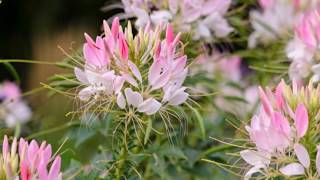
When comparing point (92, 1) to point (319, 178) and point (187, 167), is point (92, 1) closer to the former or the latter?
point (187, 167)

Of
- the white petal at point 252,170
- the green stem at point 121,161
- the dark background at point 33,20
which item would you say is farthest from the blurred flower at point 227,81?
the dark background at point 33,20

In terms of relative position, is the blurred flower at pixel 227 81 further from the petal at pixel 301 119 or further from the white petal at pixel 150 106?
the petal at pixel 301 119

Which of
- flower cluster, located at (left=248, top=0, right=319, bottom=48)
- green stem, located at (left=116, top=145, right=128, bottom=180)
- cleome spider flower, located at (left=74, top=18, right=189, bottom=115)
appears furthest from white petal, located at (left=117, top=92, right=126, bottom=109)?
flower cluster, located at (left=248, top=0, right=319, bottom=48)

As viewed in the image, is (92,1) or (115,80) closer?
(115,80)

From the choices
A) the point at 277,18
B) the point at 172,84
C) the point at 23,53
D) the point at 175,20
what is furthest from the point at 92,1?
the point at 172,84

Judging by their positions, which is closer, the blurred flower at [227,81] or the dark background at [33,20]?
the blurred flower at [227,81]
